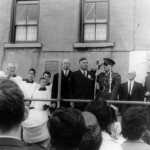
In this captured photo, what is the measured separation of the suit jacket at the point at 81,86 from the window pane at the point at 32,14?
3.44 metres

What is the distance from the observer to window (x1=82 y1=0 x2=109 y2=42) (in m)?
10.6

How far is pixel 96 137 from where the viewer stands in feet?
9.36

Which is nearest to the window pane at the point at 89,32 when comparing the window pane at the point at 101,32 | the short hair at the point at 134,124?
the window pane at the point at 101,32

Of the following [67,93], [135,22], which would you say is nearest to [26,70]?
[67,93]

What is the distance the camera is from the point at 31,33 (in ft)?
36.2

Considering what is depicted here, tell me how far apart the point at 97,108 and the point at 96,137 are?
761mm

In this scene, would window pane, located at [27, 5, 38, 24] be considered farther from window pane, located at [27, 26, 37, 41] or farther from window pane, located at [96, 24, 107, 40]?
window pane, located at [96, 24, 107, 40]

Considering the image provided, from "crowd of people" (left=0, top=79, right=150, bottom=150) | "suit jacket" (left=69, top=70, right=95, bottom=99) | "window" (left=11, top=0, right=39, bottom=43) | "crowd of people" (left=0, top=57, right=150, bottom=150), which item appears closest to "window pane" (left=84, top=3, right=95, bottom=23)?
"window" (left=11, top=0, right=39, bottom=43)

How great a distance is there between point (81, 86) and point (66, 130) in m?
5.69

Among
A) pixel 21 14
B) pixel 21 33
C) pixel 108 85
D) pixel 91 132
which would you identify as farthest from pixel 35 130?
pixel 21 14

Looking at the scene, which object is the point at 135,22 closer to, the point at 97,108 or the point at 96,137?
the point at 97,108

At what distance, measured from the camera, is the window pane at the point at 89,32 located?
10625 millimetres

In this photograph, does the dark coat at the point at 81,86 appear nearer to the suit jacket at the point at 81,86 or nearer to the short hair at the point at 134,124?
the suit jacket at the point at 81,86

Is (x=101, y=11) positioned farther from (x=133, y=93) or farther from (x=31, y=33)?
(x=133, y=93)
